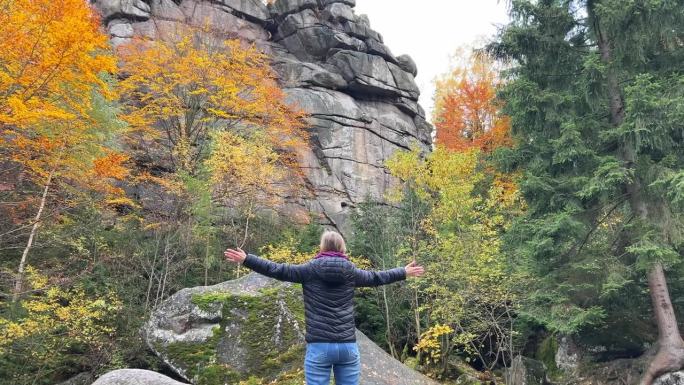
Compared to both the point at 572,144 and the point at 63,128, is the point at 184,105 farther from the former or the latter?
the point at 572,144

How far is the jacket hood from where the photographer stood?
3639mm

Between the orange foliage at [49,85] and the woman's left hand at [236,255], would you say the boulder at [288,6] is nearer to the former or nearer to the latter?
the orange foliage at [49,85]

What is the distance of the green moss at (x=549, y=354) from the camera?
11.8 metres

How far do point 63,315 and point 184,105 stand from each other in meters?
10.9

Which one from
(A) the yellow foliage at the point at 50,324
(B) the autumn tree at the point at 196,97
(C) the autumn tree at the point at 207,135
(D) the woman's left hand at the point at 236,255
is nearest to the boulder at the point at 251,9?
(C) the autumn tree at the point at 207,135

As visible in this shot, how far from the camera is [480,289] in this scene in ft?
37.6

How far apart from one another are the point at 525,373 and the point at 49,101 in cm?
1213

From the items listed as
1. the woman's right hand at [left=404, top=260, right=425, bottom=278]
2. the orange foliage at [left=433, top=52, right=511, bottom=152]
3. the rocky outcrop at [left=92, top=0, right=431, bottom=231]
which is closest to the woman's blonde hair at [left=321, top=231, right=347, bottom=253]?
the woman's right hand at [left=404, top=260, right=425, bottom=278]

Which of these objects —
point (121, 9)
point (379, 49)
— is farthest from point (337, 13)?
point (121, 9)

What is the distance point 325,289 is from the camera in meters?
3.69

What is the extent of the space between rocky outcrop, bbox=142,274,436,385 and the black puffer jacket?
11.8 ft

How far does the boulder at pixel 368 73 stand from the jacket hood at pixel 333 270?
2247 cm

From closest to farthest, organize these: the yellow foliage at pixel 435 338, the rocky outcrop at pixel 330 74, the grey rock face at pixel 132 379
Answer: the grey rock face at pixel 132 379, the yellow foliage at pixel 435 338, the rocky outcrop at pixel 330 74

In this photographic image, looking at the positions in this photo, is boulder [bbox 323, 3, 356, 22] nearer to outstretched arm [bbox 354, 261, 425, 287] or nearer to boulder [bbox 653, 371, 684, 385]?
boulder [bbox 653, 371, 684, 385]
